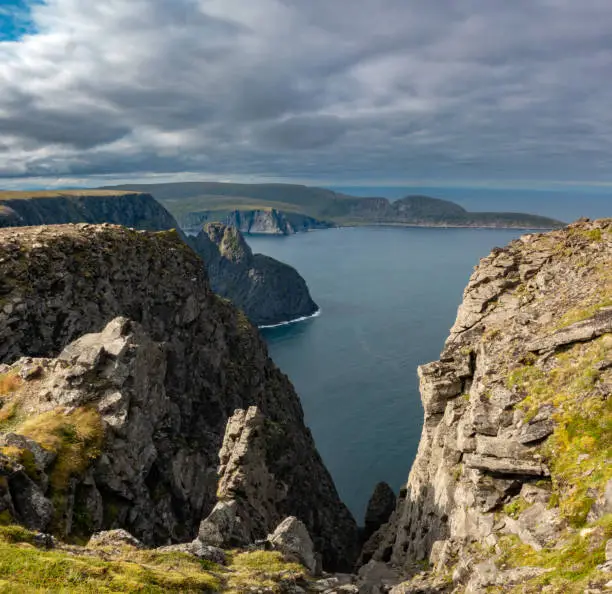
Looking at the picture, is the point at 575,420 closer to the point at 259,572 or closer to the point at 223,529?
the point at 259,572

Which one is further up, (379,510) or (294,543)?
(294,543)

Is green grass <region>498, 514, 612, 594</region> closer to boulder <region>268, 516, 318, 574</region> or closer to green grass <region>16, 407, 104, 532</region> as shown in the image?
boulder <region>268, 516, 318, 574</region>

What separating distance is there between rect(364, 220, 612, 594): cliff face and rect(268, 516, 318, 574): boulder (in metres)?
7.18

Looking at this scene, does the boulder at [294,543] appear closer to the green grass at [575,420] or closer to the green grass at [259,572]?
the green grass at [259,572]

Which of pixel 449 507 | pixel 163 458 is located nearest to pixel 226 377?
pixel 163 458

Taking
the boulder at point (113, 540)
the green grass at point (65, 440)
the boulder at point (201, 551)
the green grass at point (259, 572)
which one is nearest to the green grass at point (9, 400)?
the green grass at point (65, 440)

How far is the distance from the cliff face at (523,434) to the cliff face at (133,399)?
17233 mm

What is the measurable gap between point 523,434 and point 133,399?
29297 mm

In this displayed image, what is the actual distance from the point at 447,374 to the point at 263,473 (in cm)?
2258

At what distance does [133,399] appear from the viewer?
39.4 meters

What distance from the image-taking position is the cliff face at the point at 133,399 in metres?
32.9

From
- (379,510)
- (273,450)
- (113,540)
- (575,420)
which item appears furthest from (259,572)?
(379,510)

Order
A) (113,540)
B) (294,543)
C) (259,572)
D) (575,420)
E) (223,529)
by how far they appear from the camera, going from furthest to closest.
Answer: (294,543) → (223,529) → (113,540) → (259,572) → (575,420)

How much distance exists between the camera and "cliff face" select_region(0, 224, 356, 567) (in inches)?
1297
